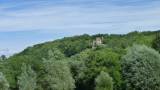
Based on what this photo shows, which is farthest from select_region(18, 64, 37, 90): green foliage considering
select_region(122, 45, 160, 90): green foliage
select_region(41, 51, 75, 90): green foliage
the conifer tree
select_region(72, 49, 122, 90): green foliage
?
select_region(122, 45, 160, 90): green foliage

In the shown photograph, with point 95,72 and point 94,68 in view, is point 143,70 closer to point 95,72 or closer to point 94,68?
point 95,72

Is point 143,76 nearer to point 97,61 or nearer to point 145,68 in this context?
point 145,68

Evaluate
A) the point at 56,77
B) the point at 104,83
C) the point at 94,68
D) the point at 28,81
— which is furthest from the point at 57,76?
the point at 94,68

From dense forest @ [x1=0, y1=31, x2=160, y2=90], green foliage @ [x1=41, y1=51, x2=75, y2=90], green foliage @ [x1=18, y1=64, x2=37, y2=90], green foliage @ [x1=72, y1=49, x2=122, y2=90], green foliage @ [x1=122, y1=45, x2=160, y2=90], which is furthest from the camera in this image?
green foliage @ [x1=72, y1=49, x2=122, y2=90]

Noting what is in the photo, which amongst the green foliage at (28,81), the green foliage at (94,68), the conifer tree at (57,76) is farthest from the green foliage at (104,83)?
the green foliage at (28,81)

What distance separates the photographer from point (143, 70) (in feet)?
302

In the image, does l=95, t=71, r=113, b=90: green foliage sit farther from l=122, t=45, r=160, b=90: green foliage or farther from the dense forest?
l=122, t=45, r=160, b=90: green foliage

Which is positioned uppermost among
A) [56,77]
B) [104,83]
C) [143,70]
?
[143,70]

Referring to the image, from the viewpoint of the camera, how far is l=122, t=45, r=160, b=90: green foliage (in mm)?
91625

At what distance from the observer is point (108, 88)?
102 m

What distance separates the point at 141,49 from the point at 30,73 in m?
26.5

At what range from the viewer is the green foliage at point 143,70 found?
9162 centimetres

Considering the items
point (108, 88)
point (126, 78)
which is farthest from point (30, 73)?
point (126, 78)

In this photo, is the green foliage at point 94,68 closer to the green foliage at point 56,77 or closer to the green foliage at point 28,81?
the green foliage at point 28,81
